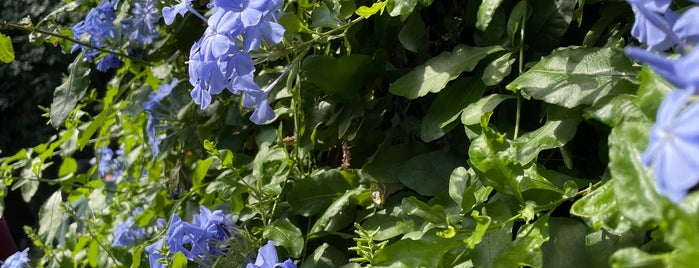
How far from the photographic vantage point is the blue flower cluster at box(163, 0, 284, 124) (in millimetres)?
938

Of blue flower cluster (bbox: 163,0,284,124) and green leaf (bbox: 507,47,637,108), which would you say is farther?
blue flower cluster (bbox: 163,0,284,124)

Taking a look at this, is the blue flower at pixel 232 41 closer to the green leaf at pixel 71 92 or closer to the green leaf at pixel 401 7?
the green leaf at pixel 401 7

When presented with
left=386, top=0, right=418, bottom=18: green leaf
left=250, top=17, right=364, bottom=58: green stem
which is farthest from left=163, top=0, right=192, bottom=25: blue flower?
left=386, top=0, right=418, bottom=18: green leaf

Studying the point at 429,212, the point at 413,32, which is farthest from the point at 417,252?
the point at 413,32

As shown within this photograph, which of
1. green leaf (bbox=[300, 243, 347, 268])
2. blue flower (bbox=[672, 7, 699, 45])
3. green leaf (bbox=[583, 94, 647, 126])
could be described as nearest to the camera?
blue flower (bbox=[672, 7, 699, 45])

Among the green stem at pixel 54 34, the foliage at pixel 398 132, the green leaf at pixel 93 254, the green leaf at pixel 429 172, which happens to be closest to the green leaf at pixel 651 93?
the foliage at pixel 398 132

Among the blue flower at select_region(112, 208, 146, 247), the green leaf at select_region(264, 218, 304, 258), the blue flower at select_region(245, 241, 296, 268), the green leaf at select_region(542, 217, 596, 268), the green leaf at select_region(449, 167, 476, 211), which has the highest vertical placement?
the green leaf at select_region(449, 167, 476, 211)

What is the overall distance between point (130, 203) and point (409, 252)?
107 cm

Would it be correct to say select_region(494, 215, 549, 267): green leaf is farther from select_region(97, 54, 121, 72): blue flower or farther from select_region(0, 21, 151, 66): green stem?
select_region(97, 54, 121, 72): blue flower

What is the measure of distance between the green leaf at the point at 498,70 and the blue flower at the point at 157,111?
79 centimetres

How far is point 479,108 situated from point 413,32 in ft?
0.66

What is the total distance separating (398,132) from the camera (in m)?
1.24

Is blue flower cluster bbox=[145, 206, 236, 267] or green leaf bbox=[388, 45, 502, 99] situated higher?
green leaf bbox=[388, 45, 502, 99]

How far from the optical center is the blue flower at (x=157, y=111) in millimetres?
1627
